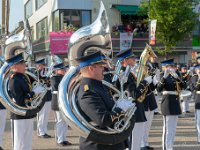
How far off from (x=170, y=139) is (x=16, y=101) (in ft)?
9.83

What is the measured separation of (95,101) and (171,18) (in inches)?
807

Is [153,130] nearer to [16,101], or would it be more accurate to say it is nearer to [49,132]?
[49,132]

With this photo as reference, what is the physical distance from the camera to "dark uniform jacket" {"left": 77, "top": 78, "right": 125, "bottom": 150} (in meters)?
3.43

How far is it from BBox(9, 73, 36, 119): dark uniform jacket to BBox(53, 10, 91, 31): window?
22.2m

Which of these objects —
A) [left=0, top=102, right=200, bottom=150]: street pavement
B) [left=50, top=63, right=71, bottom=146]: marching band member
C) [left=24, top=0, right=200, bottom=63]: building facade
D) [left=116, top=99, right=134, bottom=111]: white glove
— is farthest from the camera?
[left=24, top=0, right=200, bottom=63]: building facade

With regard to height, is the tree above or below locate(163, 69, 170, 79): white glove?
above

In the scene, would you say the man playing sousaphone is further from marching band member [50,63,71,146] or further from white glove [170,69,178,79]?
marching band member [50,63,71,146]

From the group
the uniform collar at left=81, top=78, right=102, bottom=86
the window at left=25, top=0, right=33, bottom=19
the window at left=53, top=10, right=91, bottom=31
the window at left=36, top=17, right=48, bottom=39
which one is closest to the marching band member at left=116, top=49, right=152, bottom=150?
the uniform collar at left=81, top=78, right=102, bottom=86

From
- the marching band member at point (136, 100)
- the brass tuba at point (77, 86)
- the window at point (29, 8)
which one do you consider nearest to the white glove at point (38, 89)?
the marching band member at point (136, 100)

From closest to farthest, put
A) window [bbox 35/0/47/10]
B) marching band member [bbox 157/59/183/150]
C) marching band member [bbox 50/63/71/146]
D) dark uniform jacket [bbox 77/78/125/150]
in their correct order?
dark uniform jacket [bbox 77/78/125/150] → marching band member [bbox 157/59/183/150] → marching band member [bbox 50/63/71/146] → window [bbox 35/0/47/10]

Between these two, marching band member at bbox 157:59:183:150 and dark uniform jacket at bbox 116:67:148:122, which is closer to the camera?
dark uniform jacket at bbox 116:67:148:122

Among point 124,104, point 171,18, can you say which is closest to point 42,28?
point 171,18

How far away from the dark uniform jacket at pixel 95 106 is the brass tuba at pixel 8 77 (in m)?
2.31

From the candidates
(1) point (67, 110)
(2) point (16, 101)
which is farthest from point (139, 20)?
(1) point (67, 110)
